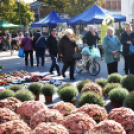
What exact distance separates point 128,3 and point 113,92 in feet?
147

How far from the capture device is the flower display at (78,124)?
8.38 feet

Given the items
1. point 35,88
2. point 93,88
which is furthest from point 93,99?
point 35,88

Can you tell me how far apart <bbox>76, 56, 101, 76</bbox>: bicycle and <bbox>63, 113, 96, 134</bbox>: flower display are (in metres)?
9.33

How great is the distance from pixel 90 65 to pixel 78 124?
9594 mm

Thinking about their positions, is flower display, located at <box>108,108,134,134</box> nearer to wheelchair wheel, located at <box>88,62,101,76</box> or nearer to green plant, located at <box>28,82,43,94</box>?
green plant, located at <box>28,82,43,94</box>

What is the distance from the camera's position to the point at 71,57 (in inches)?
426

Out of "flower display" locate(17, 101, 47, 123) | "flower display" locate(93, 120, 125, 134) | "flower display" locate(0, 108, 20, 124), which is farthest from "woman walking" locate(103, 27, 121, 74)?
"flower display" locate(93, 120, 125, 134)

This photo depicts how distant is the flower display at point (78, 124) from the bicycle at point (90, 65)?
9.33 metres

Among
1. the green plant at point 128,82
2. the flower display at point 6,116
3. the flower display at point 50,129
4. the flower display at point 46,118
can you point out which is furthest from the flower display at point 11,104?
the green plant at point 128,82

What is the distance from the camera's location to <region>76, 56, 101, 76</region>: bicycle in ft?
39.5

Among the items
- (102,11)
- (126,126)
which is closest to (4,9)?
(102,11)

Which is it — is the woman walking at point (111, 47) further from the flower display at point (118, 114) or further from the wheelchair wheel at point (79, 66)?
the flower display at point (118, 114)

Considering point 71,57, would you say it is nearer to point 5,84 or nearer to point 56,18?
point 5,84

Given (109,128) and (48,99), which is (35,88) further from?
(109,128)
